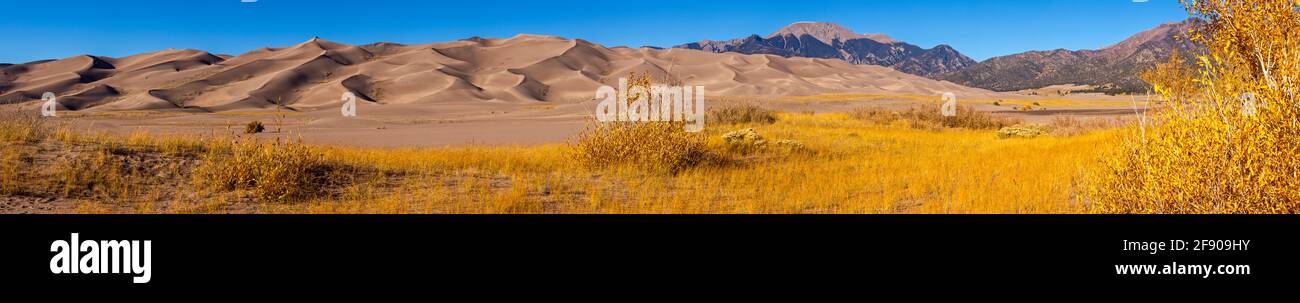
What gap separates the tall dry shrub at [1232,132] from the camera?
395cm

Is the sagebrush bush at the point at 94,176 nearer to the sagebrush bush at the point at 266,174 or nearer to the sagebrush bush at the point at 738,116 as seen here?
the sagebrush bush at the point at 266,174

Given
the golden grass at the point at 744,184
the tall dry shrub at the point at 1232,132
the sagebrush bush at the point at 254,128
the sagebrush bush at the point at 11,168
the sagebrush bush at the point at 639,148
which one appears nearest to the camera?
the tall dry shrub at the point at 1232,132

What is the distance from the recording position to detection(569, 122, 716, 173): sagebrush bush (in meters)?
9.50

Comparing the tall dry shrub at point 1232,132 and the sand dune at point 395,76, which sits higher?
the sand dune at point 395,76

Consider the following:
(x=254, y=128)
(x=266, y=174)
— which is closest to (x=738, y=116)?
(x=254, y=128)

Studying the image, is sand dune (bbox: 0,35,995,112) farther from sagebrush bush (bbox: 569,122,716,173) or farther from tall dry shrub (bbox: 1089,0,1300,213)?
tall dry shrub (bbox: 1089,0,1300,213)

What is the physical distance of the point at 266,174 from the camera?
6.99 metres

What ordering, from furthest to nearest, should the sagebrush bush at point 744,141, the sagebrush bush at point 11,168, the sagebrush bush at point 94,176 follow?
the sagebrush bush at point 744,141 → the sagebrush bush at point 94,176 → the sagebrush bush at point 11,168

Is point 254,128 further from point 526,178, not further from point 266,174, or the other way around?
point 526,178

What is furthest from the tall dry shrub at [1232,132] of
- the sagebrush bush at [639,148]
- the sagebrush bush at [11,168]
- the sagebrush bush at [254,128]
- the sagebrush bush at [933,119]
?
the sagebrush bush at [254,128]

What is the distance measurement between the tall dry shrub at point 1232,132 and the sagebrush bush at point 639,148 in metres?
5.65

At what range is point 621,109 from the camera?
406 inches

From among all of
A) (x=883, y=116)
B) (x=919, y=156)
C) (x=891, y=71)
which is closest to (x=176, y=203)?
(x=919, y=156)

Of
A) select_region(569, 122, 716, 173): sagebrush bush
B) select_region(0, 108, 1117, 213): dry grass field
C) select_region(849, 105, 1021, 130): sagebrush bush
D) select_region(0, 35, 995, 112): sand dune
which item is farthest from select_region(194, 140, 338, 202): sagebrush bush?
select_region(0, 35, 995, 112): sand dune
